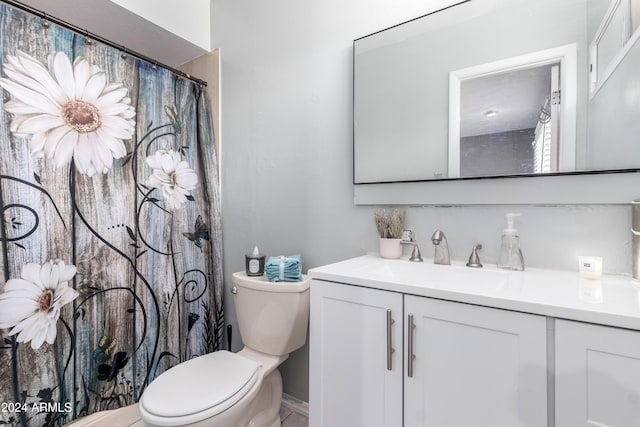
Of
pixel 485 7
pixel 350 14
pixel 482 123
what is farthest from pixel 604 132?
pixel 350 14

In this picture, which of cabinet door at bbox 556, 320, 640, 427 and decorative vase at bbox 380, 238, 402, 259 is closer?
cabinet door at bbox 556, 320, 640, 427

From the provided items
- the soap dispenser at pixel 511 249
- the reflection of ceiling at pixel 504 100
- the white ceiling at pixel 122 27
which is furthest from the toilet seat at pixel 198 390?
the white ceiling at pixel 122 27

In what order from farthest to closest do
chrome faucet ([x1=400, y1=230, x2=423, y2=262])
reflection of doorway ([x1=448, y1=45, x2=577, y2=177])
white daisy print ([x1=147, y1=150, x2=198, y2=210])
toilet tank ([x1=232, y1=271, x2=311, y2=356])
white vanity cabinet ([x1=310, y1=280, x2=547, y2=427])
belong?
white daisy print ([x1=147, y1=150, x2=198, y2=210]) < toilet tank ([x1=232, y1=271, x2=311, y2=356]) < chrome faucet ([x1=400, y1=230, x2=423, y2=262]) < reflection of doorway ([x1=448, y1=45, x2=577, y2=177]) < white vanity cabinet ([x1=310, y1=280, x2=547, y2=427])

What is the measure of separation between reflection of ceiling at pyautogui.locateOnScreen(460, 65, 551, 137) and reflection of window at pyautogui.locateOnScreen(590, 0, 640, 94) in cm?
12

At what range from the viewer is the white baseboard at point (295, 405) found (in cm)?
162

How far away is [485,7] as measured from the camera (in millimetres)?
1139

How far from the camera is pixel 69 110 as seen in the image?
1.28m

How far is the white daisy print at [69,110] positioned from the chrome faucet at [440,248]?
1461mm

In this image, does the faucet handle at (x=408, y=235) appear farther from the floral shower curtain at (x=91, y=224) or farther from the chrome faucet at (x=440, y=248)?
the floral shower curtain at (x=91, y=224)

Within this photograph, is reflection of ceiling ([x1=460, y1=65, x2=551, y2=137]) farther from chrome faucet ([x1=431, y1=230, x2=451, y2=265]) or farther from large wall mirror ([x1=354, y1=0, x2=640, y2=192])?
chrome faucet ([x1=431, y1=230, x2=451, y2=265])

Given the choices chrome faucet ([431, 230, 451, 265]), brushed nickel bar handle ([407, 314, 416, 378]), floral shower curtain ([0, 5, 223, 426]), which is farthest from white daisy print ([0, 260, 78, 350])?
chrome faucet ([431, 230, 451, 265])

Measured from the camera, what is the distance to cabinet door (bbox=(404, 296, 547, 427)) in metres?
0.69

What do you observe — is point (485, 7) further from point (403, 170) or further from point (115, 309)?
point (115, 309)

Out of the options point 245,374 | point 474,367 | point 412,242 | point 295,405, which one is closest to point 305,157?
point 412,242
